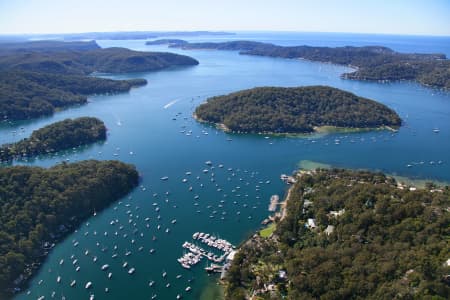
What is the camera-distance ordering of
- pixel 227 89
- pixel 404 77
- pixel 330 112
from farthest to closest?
1. pixel 404 77
2. pixel 227 89
3. pixel 330 112

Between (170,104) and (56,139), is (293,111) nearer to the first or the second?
(170,104)

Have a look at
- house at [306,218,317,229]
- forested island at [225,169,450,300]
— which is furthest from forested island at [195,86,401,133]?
house at [306,218,317,229]

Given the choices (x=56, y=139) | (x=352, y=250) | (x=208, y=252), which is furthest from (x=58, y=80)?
(x=352, y=250)

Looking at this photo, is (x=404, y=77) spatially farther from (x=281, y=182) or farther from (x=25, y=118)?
(x=25, y=118)

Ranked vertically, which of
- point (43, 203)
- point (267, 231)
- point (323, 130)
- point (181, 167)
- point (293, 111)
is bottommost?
point (267, 231)

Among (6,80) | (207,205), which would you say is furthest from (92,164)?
(6,80)

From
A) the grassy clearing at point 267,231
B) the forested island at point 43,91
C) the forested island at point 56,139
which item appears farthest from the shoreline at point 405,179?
the forested island at point 43,91
